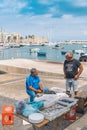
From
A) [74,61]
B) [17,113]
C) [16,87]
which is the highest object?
[74,61]

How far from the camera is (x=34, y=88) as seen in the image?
6.62 meters

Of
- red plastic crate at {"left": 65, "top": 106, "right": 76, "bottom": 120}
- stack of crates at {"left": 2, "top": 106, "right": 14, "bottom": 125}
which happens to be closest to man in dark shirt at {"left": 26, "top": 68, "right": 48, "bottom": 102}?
red plastic crate at {"left": 65, "top": 106, "right": 76, "bottom": 120}

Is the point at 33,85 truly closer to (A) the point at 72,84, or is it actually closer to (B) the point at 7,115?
(A) the point at 72,84

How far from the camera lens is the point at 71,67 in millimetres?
7277

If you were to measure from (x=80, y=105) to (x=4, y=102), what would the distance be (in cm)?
309

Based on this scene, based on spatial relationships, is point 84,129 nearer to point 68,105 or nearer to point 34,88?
point 68,105

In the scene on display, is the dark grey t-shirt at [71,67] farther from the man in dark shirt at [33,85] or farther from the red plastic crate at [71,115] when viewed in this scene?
the red plastic crate at [71,115]

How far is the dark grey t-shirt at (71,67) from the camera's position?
23.7ft

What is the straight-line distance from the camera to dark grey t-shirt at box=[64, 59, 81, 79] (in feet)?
23.7

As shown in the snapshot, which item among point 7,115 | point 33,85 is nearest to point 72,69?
point 33,85

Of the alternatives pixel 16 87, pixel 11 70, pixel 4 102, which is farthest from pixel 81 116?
pixel 11 70

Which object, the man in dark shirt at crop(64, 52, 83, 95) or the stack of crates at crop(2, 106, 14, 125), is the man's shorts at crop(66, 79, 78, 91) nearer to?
the man in dark shirt at crop(64, 52, 83, 95)

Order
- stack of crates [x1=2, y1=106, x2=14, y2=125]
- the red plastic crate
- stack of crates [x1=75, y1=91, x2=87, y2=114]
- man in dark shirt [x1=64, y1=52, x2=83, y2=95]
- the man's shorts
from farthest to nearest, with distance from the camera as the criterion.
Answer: the man's shorts, man in dark shirt [x1=64, y1=52, x2=83, y2=95], stack of crates [x1=75, y1=91, x2=87, y2=114], the red plastic crate, stack of crates [x1=2, y1=106, x2=14, y2=125]

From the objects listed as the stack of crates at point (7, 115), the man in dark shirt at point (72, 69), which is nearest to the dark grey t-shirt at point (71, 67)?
the man in dark shirt at point (72, 69)
